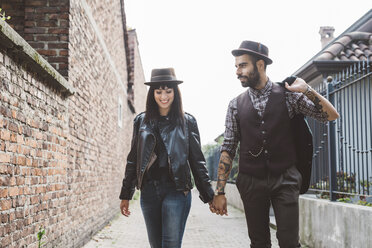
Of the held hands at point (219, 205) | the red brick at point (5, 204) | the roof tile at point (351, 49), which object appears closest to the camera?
the red brick at point (5, 204)

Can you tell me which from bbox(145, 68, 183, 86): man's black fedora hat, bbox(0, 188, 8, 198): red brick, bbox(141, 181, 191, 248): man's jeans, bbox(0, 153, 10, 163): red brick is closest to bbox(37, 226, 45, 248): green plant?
bbox(0, 188, 8, 198): red brick

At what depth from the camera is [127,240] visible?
7125 mm

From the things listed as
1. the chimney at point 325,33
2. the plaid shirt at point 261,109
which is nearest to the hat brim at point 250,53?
the plaid shirt at point 261,109

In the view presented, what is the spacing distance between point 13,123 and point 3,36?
78cm

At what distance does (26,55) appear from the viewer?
3615mm

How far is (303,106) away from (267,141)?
1.31 ft

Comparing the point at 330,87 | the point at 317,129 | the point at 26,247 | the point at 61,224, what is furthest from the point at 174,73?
the point at 317,129

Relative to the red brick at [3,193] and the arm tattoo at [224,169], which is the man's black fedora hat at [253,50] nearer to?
the arm tattoo at [224,169]

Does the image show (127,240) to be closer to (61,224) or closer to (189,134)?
(61,224)

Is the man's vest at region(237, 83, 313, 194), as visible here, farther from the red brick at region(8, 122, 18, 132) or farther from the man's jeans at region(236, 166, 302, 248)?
the red brick at region(8, 122, 18, 132)

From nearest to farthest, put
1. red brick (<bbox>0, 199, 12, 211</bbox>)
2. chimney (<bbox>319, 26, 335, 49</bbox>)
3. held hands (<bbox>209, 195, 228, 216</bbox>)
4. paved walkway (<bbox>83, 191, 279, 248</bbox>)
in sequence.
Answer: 1. red brick (<bbox>0, 199, 12, 211</bbox>)
2. held hands (<bbox>209, 195, 228, 216</bbox>)
3. paved walkway (<bbox>83, 191, 279, 248</bbox>)
4. chimney (<bbox>319, 26, 335, 49</bbox>)

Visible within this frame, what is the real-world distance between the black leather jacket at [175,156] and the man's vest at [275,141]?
366mm

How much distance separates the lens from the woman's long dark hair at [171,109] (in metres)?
3.41

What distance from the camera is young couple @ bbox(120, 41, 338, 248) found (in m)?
3.14
